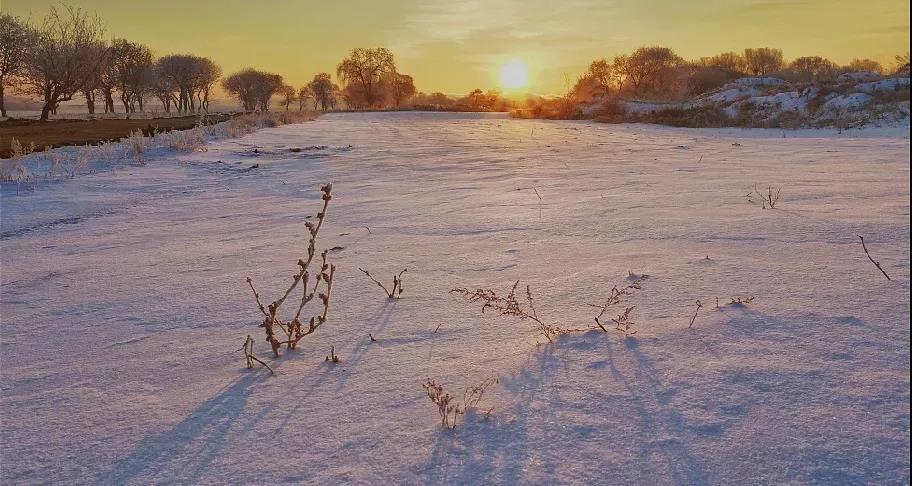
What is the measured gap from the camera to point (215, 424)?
144 cm

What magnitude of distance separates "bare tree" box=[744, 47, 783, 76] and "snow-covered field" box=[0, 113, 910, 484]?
201 feet

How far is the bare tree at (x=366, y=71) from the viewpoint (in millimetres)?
69875

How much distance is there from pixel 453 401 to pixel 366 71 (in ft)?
243

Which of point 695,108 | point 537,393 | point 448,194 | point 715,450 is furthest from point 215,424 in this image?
point 695,108

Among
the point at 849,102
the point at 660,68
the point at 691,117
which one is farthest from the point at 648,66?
the point at 849,102

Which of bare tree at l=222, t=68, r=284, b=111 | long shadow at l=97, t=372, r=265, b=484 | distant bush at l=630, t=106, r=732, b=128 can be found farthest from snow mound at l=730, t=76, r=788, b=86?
bare tree at l=222, t=68, r=284, b=111

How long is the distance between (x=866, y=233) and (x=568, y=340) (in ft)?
7.23

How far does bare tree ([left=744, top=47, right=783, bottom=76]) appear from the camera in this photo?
181 ft

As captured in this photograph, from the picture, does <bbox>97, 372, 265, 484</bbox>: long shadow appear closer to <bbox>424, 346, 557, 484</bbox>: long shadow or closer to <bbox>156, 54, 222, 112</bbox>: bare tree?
<bbox>424, 346, 557, 484</bbox>: long shadow

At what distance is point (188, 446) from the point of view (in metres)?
1.34

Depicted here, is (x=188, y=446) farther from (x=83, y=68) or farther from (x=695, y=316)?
(x=83, y=68)

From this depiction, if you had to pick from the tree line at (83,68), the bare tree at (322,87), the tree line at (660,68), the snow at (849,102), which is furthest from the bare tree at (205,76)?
the snow at (849,102)

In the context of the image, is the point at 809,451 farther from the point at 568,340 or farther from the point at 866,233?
the point at 866,233

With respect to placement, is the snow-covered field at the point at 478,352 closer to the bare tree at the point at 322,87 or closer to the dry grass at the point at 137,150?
the dry grass at the point at 137,150
